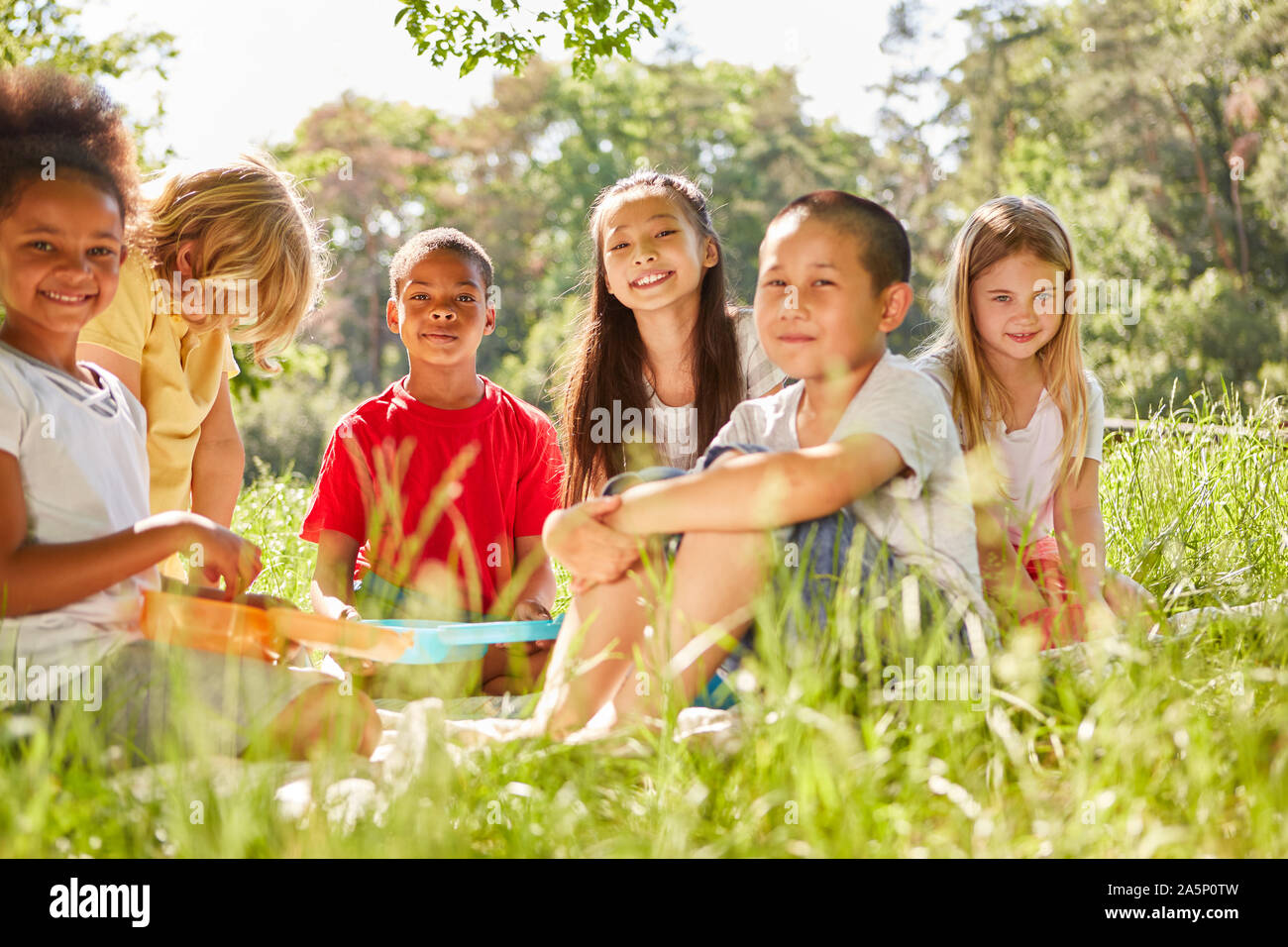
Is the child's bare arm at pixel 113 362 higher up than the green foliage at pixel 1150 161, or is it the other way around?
the green foliage at pixel 1150 161

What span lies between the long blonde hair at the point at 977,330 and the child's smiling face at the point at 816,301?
0.80 meters

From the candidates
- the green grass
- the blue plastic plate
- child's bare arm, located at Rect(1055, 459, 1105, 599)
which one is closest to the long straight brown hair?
the blue plastic plate

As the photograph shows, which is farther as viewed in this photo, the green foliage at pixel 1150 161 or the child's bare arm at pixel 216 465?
the green foliage at pixel 1150 161

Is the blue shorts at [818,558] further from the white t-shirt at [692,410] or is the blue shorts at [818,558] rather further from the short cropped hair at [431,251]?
the short cropped hair at [431,251]

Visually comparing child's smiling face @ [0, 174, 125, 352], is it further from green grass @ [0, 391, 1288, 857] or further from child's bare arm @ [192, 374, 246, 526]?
child's bare arm @ [192, 374, 246, 526]

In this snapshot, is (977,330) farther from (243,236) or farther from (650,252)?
(243,236)

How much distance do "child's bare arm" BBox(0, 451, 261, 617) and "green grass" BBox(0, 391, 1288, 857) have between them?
28 cm

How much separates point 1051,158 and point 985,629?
101 feet

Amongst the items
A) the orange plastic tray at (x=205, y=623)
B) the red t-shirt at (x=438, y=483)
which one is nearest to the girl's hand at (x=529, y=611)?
the red t-shirt at (x=438, y=483)

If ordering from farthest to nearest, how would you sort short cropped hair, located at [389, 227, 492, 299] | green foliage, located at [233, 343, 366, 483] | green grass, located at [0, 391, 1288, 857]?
green foliage, located at [233, 343, 366, 483]
short cropped hair, located at [389, 227, 492, 299]
green grass, located at [0, 391, 1288, 857]

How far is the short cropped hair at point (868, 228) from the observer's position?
2.50 meters

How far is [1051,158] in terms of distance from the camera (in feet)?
98.8

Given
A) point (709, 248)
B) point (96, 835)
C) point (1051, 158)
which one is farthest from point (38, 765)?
point (1051, 158)

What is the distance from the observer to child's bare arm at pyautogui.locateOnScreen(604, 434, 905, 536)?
7.04 ft
